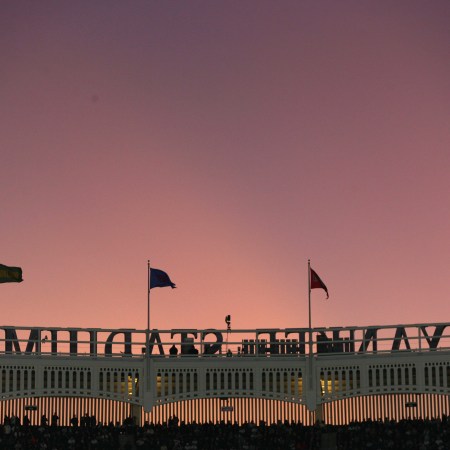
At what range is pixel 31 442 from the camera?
10475 centimetres

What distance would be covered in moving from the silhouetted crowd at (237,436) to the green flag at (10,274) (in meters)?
9.05

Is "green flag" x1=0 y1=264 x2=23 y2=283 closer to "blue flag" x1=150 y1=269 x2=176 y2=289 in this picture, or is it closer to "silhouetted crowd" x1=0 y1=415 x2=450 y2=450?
"blue flag" x1=150 y1=269 x2=176 y2=289

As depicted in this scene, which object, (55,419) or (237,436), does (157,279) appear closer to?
(237,436)

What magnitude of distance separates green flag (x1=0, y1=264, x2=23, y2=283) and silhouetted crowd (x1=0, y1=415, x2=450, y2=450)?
29.7ft

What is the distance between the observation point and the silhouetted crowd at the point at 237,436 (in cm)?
10319

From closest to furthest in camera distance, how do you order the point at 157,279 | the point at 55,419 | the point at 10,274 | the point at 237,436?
the point at 237,436
the point at 157,279
the point at 55,419
the point at 10,274

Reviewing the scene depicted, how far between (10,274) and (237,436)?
1777 centimetres

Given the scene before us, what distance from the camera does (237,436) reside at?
105 meters

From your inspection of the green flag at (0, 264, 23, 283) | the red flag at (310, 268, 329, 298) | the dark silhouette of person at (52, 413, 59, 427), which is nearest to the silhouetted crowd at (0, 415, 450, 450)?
the dark silhouette of person at (52, 413, 59, 427)

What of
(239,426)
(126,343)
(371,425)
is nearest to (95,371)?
(126,343)

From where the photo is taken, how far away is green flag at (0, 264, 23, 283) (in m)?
109

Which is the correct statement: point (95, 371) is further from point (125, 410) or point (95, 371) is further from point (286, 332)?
point (286, 332)

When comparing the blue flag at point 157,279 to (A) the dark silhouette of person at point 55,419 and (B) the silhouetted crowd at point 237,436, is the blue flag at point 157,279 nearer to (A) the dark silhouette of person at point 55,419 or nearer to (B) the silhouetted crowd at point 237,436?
(B) the silhouetted crowd at point 237,436

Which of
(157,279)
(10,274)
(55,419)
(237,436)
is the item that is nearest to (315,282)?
(157,279)
